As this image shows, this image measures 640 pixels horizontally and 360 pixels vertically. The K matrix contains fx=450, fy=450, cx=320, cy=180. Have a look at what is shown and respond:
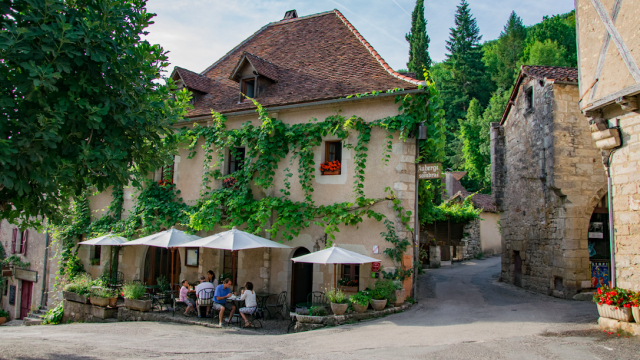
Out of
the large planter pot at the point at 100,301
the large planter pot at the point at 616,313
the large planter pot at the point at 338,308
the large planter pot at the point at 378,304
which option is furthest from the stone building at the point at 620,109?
the large planter pot at the point at 100,301

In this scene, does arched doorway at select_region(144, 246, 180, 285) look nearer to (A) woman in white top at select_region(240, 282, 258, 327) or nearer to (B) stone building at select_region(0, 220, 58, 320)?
(B) stone building at select_region(0, 220, 58, 320)

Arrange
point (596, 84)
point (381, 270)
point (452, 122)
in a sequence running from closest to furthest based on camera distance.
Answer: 1. point (596, 84)
2. point (381, 270)
3. point (452, 122)

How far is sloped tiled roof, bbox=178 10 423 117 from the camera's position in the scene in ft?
39.9

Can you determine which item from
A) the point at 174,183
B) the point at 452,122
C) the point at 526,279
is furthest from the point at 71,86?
the point at 452,122

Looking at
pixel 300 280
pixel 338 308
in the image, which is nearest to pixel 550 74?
pixel 300 280

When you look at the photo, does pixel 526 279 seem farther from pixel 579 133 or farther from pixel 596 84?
pixel 596 84

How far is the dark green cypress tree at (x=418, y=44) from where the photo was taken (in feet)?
120

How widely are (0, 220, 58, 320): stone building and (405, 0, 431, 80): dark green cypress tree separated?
27653mm

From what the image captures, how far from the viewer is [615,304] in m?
8.05

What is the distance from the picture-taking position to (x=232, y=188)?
1306cm

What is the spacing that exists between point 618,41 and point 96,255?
54.8 ft

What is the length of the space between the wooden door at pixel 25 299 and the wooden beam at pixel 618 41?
22.6 metres

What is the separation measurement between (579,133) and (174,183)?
1242 centimetres

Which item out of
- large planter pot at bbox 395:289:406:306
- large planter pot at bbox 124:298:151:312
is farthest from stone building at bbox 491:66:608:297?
large planter pot at bbox 124:298:151:312
